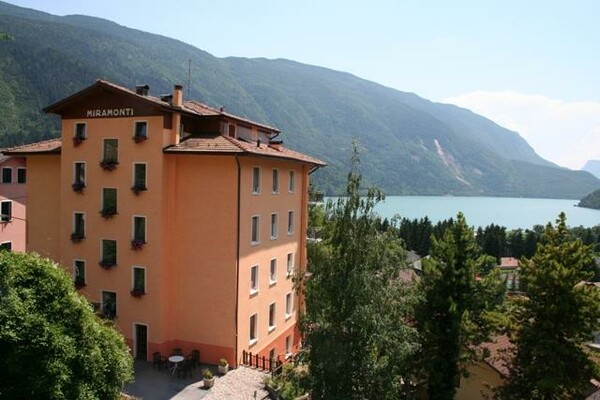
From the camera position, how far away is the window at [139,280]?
26047mm

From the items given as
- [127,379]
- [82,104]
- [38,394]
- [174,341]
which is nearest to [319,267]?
[127,379]

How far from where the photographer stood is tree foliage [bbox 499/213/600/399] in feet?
60.9

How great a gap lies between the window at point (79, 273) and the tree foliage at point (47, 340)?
13138mm

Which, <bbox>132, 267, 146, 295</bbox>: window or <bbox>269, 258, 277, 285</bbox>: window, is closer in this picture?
<bbox>132, 267, 146, 295</bbox>: window

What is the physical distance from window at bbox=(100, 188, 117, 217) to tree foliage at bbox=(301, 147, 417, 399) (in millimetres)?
13383

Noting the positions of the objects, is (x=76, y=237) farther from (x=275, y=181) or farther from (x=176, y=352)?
(x=275, y=181)

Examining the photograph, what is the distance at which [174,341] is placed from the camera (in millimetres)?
26422

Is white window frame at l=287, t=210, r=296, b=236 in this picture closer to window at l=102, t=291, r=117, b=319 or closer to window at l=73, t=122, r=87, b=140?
window at l=102, t=291, r=117, b=319

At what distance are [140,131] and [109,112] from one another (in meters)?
2.07

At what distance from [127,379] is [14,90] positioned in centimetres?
16954

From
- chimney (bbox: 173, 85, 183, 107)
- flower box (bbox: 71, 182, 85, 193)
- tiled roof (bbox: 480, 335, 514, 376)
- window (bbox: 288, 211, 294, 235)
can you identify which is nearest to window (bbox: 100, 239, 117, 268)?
flower box (bbox: 71, 182, 85, 193)

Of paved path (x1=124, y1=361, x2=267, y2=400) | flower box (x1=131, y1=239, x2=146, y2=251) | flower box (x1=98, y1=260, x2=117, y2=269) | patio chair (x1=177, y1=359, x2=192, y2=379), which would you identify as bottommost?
paved path (x1=124, y1=361, x2=267, y2=400)

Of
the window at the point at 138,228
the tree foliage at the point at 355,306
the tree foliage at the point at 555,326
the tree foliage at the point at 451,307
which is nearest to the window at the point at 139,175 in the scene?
the window at the point at 138,228

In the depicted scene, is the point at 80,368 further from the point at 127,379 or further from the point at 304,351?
the point at 304,351
